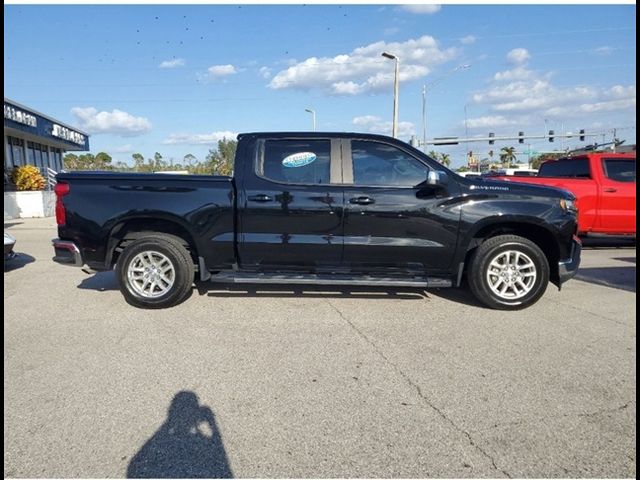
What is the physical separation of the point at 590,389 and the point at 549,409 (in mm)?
516

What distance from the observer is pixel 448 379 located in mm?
3295

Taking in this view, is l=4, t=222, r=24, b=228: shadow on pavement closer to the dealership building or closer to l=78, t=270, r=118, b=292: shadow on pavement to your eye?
the dealership building

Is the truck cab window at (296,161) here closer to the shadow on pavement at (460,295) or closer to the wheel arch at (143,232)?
the wheel arch at (143,232)

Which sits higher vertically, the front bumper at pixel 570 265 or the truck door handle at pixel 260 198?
the truck door handle at pixel 260 198

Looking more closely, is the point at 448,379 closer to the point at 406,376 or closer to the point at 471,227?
the point at 406,376

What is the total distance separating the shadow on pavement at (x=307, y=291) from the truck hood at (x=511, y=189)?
1519 mm

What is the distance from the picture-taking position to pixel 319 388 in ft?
10.3

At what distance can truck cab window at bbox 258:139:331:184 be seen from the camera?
4.96 m

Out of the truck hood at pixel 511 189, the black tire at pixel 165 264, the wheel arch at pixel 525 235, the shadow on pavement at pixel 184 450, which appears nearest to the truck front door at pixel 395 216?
the truck hood at pixel 511 189

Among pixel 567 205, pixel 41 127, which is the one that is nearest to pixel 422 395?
pixel 567 205

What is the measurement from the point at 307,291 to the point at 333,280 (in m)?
0.88

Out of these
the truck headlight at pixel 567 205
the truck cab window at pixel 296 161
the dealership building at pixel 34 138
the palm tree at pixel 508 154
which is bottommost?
the truck headlight at pixel 567 205

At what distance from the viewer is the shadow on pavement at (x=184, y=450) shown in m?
2.26

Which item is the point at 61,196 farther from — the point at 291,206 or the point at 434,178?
the point at 434,178
